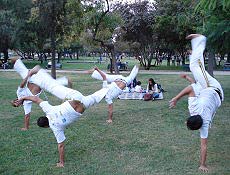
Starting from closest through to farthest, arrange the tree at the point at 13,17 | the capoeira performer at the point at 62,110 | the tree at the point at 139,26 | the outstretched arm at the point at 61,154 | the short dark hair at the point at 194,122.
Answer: the short dark hair at the point at 194,122 → the capoeira performer at the point at 62,110 → the outstretched arm at the point at 61,154 → the tree at the point at 139,26 → the tree at the point at 13,17

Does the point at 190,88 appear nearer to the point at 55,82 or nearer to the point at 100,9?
the point at 55,82

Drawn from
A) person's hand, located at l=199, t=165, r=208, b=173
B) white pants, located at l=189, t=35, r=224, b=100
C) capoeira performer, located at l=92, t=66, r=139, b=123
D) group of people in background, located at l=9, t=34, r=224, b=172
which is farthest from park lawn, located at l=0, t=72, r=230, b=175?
white pants, located at l=189, t=35, r=224, b=100

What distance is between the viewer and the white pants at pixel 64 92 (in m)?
6.71

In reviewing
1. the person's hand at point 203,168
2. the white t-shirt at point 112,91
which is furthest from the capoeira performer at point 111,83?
the person's hand at point 203,168

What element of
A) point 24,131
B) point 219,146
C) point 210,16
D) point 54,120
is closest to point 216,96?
point 219,146

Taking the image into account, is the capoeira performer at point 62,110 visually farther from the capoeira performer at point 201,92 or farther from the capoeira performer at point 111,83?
the capoeira performer at point 111,83

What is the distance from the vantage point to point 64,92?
6.87 meters

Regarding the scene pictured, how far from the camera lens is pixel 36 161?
7129 millimetres

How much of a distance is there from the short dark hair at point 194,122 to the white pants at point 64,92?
71.4 inches

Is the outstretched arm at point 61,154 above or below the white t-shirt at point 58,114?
below

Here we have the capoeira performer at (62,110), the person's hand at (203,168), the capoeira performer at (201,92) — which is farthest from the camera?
the capoeira performer at (62,110)

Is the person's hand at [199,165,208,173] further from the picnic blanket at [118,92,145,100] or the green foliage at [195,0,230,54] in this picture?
the picnic blanket at [118,92,145,100]

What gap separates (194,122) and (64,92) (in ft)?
8.00

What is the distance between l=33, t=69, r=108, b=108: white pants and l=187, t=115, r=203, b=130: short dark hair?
181 centimetres
